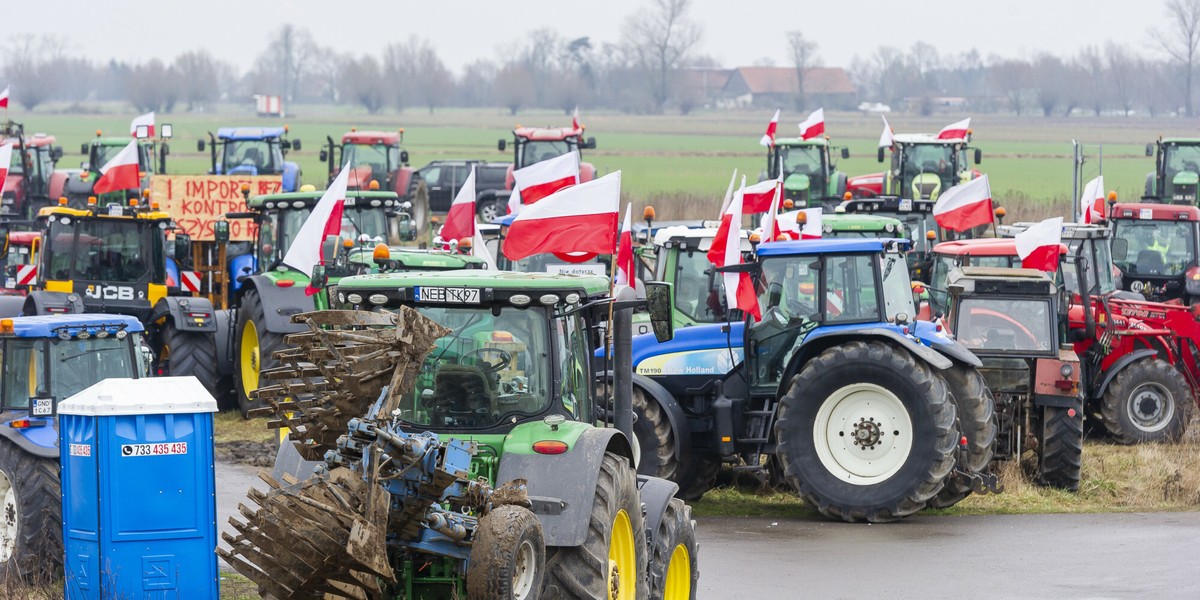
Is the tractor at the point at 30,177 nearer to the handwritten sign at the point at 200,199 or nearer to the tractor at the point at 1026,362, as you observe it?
the handwritten sign at the point at 200,199

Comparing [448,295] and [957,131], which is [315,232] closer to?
[448,295]

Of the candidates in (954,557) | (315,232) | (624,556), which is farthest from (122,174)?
(624,556)

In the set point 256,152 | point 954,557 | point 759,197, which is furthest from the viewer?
point 256,152

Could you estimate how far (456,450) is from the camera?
7.38m

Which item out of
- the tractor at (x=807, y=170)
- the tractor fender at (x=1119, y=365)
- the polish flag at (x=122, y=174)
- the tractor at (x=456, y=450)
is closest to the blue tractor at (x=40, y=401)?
the tractor at (x=456, y=450)

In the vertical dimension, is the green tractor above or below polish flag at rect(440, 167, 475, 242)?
above

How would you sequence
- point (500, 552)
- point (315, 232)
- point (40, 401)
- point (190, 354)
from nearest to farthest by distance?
point (500, 552) → point (40, 401) → point (315, 232) → point (190, 354)

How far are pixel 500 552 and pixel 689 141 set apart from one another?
77.6m

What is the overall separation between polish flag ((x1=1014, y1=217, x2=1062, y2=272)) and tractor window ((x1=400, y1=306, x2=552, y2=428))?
33.7ft

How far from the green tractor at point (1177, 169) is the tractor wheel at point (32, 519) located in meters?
25.1

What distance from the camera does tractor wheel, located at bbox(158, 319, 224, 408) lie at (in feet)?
59.4

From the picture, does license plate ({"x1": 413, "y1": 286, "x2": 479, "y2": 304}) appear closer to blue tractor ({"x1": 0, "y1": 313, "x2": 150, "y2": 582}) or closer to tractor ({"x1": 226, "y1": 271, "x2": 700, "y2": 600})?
tractor ({"x1": 226, "y1": 271, "x2": 700, "y2": 600})

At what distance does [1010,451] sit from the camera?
14.7 m

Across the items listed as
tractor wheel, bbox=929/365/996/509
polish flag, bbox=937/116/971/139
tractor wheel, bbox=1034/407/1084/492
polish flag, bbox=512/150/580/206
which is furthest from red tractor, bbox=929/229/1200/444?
polish flag, bbox=937/116/971/139
